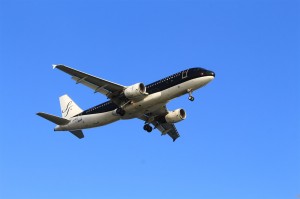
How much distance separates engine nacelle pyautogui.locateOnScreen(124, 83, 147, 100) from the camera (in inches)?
2218

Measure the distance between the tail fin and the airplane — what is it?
211 centimetres

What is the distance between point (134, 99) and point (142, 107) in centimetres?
146

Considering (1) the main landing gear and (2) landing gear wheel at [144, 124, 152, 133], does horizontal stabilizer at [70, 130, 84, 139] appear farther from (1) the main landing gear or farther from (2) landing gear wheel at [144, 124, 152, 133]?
(1) the main landing gear

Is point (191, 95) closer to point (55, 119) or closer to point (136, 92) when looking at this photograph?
point (136, 92)

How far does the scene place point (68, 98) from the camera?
7031cm

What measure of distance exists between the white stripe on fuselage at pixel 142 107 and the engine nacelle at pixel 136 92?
2.99 feet

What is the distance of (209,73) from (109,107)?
39.3ft

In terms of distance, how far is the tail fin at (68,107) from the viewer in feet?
219

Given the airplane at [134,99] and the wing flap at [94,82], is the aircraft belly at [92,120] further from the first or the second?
the wing flap at [94,82]

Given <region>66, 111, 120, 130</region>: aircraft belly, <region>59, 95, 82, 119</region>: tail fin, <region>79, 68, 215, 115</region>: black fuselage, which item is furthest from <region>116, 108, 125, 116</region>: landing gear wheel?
<region>59, 95, 82, 119</region>: tail fin

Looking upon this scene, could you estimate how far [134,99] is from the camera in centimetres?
5728

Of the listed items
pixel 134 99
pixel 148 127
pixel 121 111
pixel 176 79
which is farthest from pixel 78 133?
pixel 176 79

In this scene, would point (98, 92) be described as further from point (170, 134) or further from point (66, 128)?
point (170, 134)

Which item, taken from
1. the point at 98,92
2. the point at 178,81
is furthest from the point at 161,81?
the point at 98,92
